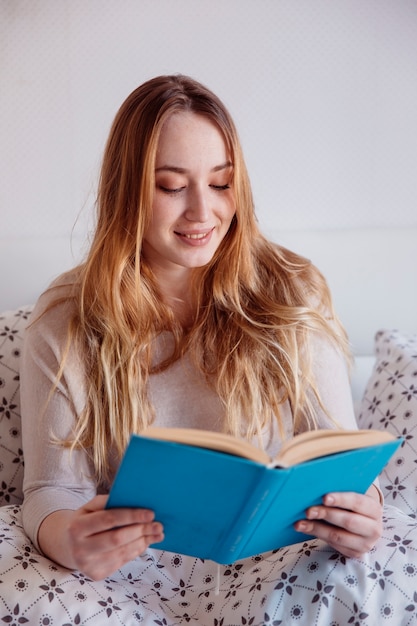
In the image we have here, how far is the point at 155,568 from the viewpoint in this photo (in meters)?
1.43

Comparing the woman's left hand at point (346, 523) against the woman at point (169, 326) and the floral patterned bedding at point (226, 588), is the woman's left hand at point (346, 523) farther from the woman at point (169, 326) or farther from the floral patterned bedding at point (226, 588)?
the woman at point (169, 326)

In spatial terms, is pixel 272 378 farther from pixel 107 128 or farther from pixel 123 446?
pixel 107 128

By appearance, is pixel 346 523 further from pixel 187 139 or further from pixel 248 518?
pixel 187 139

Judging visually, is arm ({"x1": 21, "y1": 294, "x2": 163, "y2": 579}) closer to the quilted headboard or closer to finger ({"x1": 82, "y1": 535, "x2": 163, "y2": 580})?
finger ({"x1": 82, "y1": 535, "x2": 163, "y2": 580})

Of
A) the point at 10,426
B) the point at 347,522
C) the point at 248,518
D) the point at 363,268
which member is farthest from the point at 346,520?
the point at 363,268

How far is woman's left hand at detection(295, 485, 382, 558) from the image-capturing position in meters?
1.13

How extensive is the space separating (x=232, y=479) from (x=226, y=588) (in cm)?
41

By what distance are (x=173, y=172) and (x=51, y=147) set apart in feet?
2.50

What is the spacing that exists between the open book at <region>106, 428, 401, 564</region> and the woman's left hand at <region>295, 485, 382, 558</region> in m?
0.01

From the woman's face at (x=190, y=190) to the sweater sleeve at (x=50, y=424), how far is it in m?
0.26

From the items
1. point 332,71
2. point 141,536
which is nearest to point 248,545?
point 141,536

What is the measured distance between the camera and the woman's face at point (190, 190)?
1414 mm

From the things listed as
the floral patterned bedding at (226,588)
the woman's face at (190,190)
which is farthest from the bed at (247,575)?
the woman's face at (190,190)

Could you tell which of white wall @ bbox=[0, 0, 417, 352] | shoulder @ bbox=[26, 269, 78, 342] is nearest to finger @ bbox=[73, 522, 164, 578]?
shoulder @ bbox=[26, 269, 78, 342]
